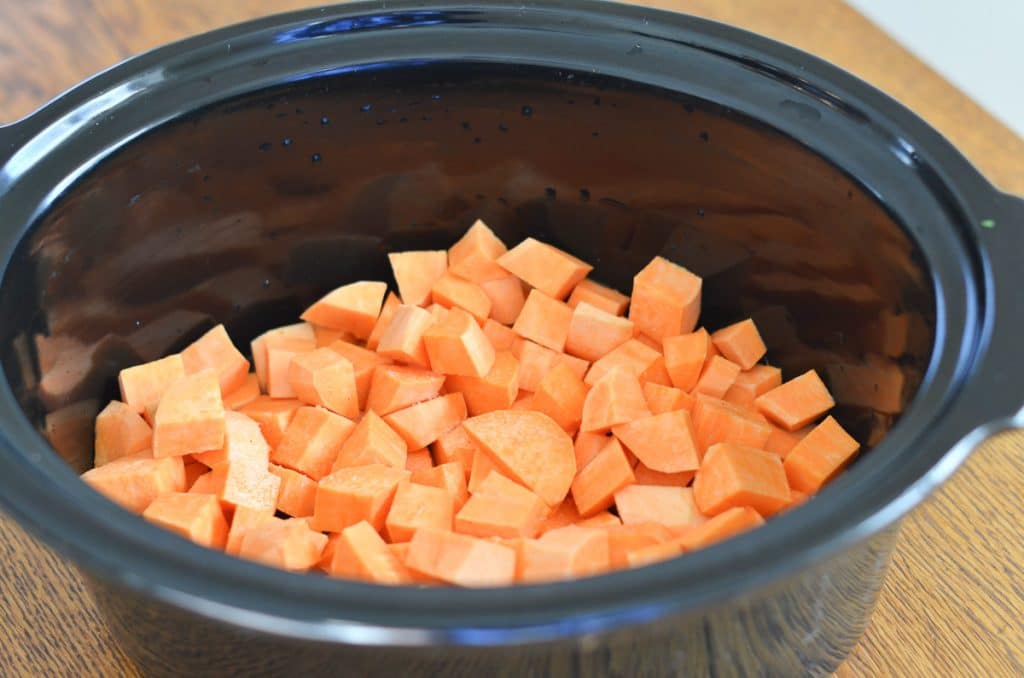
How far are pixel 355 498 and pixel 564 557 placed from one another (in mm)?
211

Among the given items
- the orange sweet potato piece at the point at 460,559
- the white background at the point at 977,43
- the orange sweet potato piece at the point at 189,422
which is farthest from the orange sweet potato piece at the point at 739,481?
the white background at the point at 977,43

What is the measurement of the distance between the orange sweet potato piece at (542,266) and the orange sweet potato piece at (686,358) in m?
0.13

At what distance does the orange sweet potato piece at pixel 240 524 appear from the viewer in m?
0.87

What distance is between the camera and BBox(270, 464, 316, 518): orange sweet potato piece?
0.97 m

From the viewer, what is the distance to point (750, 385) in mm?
1051

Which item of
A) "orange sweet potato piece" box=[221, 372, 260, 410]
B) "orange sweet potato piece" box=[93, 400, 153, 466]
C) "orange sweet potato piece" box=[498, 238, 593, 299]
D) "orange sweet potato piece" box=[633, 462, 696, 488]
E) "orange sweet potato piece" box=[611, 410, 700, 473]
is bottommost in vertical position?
"orange sweet potato piece" box=[93, 400, 153, 466]

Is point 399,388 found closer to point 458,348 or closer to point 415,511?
point 458,348

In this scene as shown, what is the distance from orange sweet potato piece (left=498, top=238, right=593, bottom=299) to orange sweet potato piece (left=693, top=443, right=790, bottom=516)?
0.28m

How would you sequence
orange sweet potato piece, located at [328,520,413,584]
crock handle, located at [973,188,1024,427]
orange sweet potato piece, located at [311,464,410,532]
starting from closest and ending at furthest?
1. crock handle, located at [973,188,1024,427]
2. orange sweet potato piece, located at [328,520,413,584]
3. orange sweet potato piece, located at [311,464,410,532]

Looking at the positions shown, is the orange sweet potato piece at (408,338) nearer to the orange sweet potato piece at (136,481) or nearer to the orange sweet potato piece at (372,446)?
the orange sweet potato piece at (372,446)

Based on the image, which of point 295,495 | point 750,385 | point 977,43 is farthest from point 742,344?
point 977,43

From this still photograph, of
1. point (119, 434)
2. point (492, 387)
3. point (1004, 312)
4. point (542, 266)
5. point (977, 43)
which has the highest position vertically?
point (977, 43)

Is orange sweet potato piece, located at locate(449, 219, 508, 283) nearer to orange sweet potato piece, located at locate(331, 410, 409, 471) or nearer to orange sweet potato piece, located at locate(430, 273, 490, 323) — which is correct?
orange sweet potato piece, located at locate(430, 273, 490, 323)

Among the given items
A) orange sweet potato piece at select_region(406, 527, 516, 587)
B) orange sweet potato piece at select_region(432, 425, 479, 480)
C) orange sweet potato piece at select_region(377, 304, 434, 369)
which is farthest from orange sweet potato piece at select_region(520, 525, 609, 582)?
orange sweet potato piece at select_region(377, 304, 434, 369)
